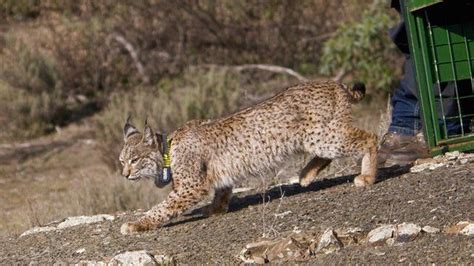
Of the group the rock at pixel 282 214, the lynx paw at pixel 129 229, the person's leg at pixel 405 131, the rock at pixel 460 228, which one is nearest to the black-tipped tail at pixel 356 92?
the person's leg at pixel 405 131

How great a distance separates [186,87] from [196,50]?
5.89 feet

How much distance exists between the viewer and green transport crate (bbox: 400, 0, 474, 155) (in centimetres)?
900

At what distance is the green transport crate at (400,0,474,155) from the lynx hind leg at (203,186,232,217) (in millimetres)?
1513

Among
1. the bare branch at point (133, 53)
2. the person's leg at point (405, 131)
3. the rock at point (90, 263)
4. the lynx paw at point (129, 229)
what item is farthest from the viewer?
the bare branch at point (133, 53)

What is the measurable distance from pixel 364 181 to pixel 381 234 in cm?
158

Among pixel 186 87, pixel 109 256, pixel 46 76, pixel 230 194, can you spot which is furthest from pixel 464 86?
pixel 46 76

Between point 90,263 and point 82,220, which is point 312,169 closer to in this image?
point 82,220

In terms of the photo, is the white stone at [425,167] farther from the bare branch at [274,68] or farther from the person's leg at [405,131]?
the bare branch at [274,68]

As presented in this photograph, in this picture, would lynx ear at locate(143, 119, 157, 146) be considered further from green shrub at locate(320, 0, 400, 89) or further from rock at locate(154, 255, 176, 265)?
green shrub at locate(320, 0, 400, 89)

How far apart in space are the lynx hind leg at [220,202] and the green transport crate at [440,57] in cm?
151

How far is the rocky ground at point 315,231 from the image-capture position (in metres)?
6.87

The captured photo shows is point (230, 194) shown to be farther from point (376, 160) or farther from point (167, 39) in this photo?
point (167, 39)

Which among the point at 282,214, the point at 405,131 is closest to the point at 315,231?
the point at 282,214

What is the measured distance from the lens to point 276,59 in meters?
19.1
